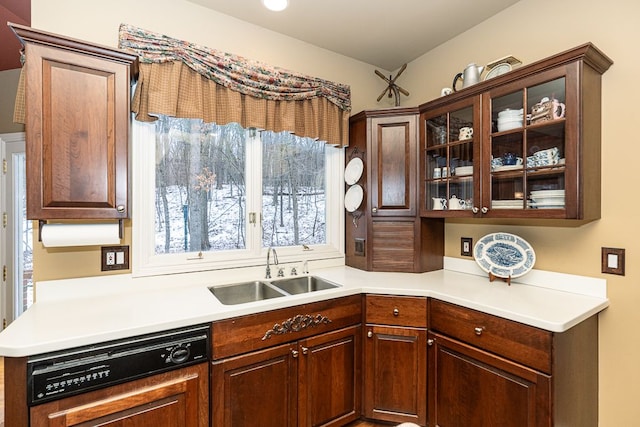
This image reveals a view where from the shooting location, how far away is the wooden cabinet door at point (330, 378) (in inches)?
68.5

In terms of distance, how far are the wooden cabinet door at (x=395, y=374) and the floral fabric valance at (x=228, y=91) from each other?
57.6 inches

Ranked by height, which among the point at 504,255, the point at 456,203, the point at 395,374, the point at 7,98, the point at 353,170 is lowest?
the point at 395,374

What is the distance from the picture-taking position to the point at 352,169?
251cm

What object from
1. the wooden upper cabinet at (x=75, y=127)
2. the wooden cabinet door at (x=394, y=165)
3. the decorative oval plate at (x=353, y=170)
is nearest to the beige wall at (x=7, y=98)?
the wooden upper cabinet at (x=75, y=127)

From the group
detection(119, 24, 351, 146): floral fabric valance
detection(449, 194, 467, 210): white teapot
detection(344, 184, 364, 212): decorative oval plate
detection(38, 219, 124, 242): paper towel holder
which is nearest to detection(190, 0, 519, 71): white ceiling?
detection(119, 24, 351, 146): floral fabric valance

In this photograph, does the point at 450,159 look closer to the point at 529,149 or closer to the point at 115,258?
the point at 529,149

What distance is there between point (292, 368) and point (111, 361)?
85 centimetres

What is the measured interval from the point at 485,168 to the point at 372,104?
4.32 feet

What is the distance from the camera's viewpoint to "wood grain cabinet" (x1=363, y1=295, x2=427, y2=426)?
6.15ft

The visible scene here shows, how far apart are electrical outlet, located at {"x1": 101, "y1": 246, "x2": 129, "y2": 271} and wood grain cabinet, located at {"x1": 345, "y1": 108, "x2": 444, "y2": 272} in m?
1.60

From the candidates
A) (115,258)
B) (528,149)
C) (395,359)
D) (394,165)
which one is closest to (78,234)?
(115,258)

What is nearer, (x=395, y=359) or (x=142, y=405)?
(x=142, y=405)

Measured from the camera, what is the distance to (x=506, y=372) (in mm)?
1502

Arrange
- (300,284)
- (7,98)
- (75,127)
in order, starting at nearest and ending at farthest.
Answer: (75,127)
(300,284)
(7,98)
